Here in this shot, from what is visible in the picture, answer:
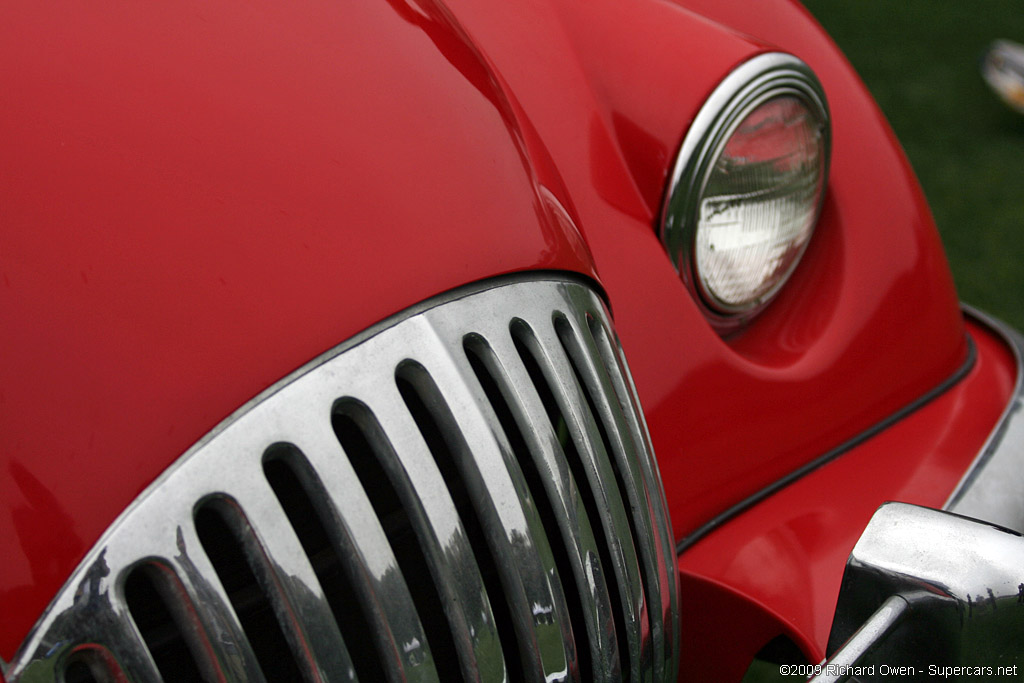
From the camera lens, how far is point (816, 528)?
40.6 inches

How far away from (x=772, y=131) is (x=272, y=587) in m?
0.79

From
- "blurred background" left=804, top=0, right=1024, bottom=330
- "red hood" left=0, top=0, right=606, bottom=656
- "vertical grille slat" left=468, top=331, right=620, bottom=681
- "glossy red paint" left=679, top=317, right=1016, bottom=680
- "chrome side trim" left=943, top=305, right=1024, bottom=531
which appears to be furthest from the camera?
"blurred background" left=804, top=0, right=1024, bottom=330

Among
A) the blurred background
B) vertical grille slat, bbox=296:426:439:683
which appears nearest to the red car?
vertical grille slat, bbox=296:426:439:683

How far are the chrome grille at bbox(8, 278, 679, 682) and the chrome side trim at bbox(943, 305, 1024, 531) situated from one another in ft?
1.47

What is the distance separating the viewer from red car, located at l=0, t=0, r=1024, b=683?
606 mm

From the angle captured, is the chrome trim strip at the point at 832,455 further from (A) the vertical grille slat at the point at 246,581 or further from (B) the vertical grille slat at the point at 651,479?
(A) the vertical grille slat at the point at 246,581

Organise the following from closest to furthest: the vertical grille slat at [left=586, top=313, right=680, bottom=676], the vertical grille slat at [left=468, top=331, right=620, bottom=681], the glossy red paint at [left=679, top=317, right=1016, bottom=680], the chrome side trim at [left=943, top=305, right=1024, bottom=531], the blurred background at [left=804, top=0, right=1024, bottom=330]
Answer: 1. the vertical grille slat at [left=468, top=331, right=620, bottom=681]
2. the vertical grille slat at [left=586, top=313, right=680, bottom=676]
3. the glossy red paint at [left=679, top=317, right=1016, bottom=680]
4. the chrome side trim at [left=943, top=305, right=1024, bottom=531]
5. the blurred background at [left=804, top=0, right=1024, bottom=330]

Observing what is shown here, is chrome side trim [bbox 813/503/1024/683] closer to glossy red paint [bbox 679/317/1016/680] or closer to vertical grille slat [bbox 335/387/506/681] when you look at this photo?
glossy red paint [bbox 679/317/1016/680]

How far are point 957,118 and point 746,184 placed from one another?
11.8ft

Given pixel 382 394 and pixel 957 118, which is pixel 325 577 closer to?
pixel 382 394

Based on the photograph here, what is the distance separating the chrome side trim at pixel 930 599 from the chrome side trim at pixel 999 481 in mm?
247

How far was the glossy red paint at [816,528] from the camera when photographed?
95 centimetres

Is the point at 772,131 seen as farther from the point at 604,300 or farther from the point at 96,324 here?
the point at 96,324

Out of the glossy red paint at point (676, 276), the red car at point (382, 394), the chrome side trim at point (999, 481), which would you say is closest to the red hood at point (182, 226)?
the red car at point (382, 394)
